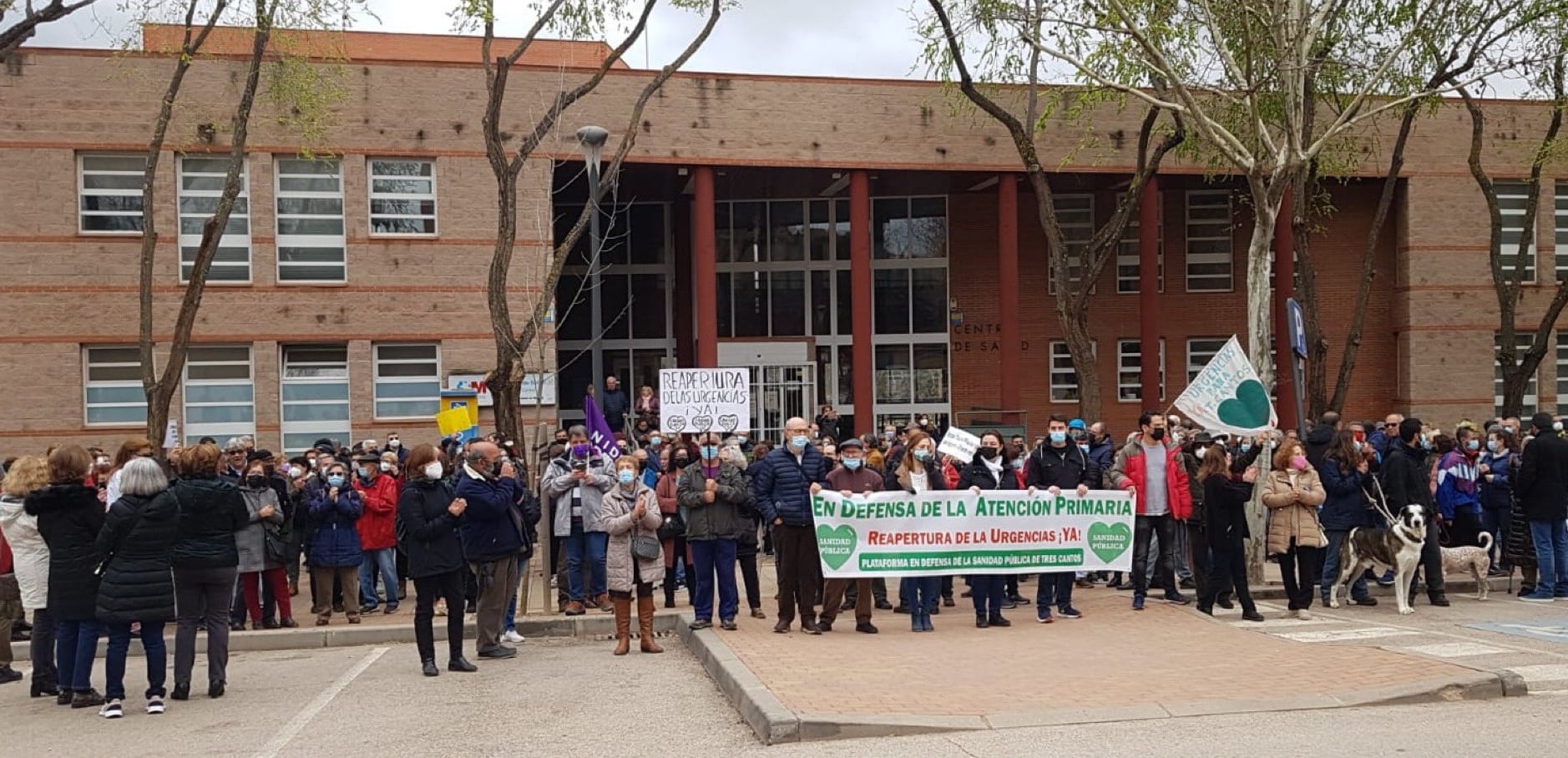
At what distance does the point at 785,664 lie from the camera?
10.7m

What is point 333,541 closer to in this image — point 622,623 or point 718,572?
point 622,623

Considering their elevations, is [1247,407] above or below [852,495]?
above

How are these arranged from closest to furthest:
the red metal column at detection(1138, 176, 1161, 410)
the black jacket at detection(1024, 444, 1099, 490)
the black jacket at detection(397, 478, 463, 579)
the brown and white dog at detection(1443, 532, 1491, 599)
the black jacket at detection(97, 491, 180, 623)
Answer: the black jacket at detection(97, 491, 180, 623) < the black jacket at detection(397, 478, 463, 579) < the black jacket at detection(1024, 444, 1099, 490) < the brown and white dog at detection(1443, 532, 1491, 599) < the red metal column at detection(1138, 176, 1161, 410)

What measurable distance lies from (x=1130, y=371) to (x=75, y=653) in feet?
83.6

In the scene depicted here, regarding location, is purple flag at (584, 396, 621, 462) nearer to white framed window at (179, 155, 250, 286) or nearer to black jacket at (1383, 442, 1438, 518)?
black jacket at (1383, 442, 1438, 518)

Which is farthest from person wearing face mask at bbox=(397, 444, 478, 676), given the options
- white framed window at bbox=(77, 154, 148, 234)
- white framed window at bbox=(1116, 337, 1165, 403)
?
white framed window at bbox=(1116, 337, 1165, 403)

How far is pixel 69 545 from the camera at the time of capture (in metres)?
10.2

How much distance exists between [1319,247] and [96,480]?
90.8ft

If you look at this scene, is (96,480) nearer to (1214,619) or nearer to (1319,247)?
(1214,619)

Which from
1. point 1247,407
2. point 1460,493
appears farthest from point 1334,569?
point 1460,493

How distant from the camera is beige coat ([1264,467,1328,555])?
13.1m

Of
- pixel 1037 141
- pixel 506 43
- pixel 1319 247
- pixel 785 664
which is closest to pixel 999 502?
pixel 785 664

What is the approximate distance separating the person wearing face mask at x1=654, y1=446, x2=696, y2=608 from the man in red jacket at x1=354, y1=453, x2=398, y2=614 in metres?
2.99

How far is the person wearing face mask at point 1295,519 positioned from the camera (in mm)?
13078
